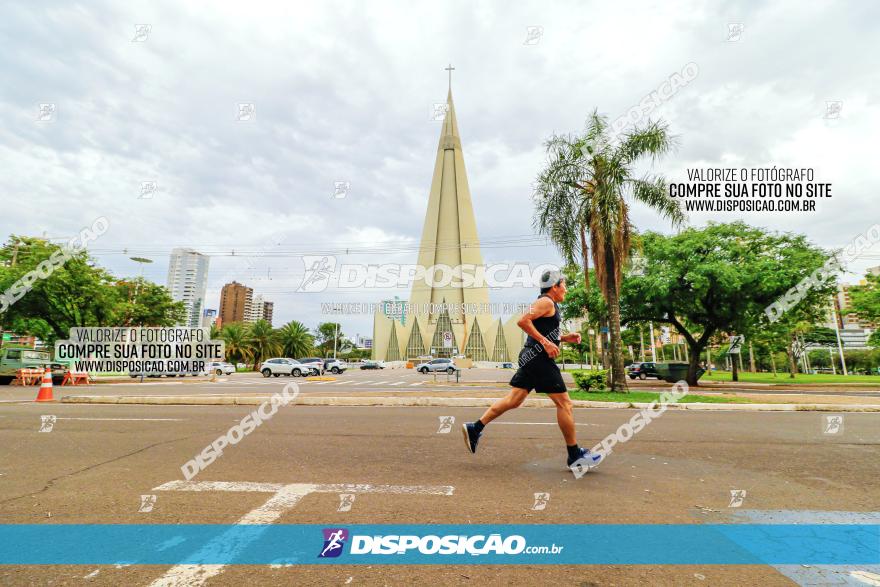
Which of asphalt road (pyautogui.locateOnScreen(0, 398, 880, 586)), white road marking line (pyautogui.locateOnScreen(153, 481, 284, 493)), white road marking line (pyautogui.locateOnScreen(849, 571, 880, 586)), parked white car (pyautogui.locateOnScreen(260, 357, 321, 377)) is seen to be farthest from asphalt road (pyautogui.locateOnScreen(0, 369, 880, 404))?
white road marking line (pyautogui.locateOnScreen(849, 571, 880, 586))

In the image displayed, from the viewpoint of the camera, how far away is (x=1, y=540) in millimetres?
2680

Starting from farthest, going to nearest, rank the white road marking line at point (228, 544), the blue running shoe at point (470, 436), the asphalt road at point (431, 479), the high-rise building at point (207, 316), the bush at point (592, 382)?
the high-rise building at point (207, 316), the bush at point (592, 382), the blue running shoe at point (470, 436), the asphalt road at point (431, 479), the white road marking line at point (228, 544)

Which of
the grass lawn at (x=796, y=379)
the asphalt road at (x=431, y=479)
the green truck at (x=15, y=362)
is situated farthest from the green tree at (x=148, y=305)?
the grass lawn at (x=796, y=379)

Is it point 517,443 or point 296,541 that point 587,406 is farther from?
point 296,541

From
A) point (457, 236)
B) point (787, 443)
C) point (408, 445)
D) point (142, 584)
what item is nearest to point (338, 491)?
point (142, 584)

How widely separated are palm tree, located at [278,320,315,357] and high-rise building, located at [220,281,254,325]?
4098cm

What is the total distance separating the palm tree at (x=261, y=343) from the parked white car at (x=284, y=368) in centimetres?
2117

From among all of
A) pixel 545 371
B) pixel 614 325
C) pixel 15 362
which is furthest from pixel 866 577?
pixel 15 362

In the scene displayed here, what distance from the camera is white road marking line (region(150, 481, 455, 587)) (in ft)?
7.29

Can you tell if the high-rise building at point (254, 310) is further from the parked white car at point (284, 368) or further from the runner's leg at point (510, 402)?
the runner's leg at point (510, 402)

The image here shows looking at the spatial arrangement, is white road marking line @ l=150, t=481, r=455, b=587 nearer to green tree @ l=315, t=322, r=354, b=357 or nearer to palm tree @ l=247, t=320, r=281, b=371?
palm tree @ l=247, t=320, r=281, b=371

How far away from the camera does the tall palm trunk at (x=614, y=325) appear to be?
1458 cm

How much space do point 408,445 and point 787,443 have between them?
209 inches

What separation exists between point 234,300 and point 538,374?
103 metres
